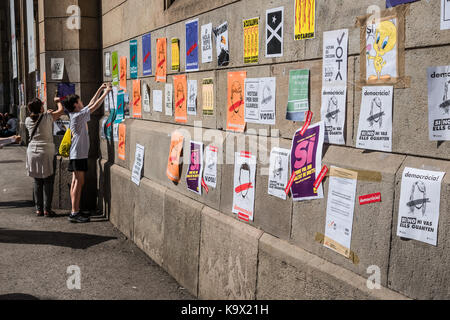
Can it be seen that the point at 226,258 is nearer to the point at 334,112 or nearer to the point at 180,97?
the point at 334,112

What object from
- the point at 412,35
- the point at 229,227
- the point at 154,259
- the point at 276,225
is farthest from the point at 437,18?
the point at 154,259

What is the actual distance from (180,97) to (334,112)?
2.67 metres

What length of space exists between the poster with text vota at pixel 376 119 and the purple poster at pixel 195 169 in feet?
7.41

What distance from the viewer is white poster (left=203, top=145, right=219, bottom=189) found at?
4828mm

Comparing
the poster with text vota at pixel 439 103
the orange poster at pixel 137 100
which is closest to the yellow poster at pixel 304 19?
the poster with text vota at pixel 439 103

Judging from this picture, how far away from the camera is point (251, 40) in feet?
13.6

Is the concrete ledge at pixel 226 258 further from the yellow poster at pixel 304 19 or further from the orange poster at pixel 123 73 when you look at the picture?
the orange poster at pixel 123 73

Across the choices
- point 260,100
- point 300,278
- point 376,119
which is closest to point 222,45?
point 260,100

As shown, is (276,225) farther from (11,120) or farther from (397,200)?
(11,120)

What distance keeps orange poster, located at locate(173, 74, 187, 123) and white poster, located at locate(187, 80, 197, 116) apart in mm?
118

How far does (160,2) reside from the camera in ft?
19.8

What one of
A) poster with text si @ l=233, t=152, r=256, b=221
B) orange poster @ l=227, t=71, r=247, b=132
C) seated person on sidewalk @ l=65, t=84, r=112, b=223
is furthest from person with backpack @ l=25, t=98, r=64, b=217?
poster with text si @ l=233, t=152, r=256, b=221

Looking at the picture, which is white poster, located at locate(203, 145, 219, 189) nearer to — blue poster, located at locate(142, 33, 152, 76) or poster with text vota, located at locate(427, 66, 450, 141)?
blue poster, located at locate(142, 33, 152, 76)
